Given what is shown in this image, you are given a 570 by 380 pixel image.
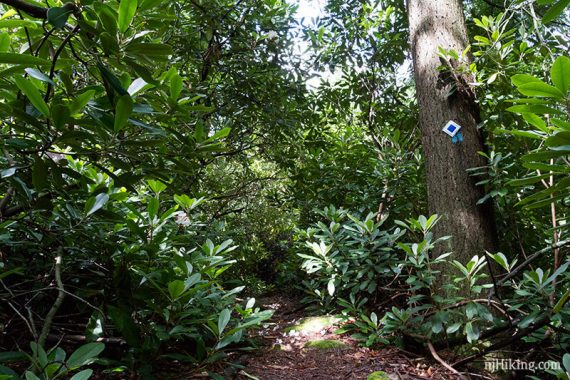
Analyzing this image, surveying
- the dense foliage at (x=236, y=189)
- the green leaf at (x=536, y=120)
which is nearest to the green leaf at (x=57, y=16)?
the dense foliage at (x=236, y=189)

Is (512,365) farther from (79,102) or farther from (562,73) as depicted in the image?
(79,102)

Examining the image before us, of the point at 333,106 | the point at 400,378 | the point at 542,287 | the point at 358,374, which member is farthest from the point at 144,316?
the point at 333,106

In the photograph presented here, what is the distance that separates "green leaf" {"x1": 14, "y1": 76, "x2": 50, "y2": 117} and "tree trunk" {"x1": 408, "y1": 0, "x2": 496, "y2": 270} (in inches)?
90.2

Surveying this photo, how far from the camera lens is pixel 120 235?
70.8 inches

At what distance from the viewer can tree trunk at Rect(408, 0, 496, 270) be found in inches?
92.5

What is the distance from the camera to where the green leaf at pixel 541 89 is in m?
1.15

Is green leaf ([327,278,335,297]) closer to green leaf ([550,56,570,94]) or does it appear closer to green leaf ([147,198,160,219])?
green leaf ([147,198,160,219])

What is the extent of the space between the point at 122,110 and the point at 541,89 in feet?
4.21

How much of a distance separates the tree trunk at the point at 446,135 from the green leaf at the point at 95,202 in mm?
2050

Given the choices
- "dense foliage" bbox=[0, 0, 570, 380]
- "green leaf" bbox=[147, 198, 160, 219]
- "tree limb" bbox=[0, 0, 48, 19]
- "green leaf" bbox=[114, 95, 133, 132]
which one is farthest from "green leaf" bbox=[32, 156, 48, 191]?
"green leaf" bbox=[147, 198, 160, 219]

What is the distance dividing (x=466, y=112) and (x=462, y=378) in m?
1.72

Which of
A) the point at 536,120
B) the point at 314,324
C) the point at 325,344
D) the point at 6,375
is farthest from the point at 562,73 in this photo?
the point at 314,324

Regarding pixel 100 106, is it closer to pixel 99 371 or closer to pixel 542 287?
pixel 99 371

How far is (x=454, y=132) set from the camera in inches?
97.6
